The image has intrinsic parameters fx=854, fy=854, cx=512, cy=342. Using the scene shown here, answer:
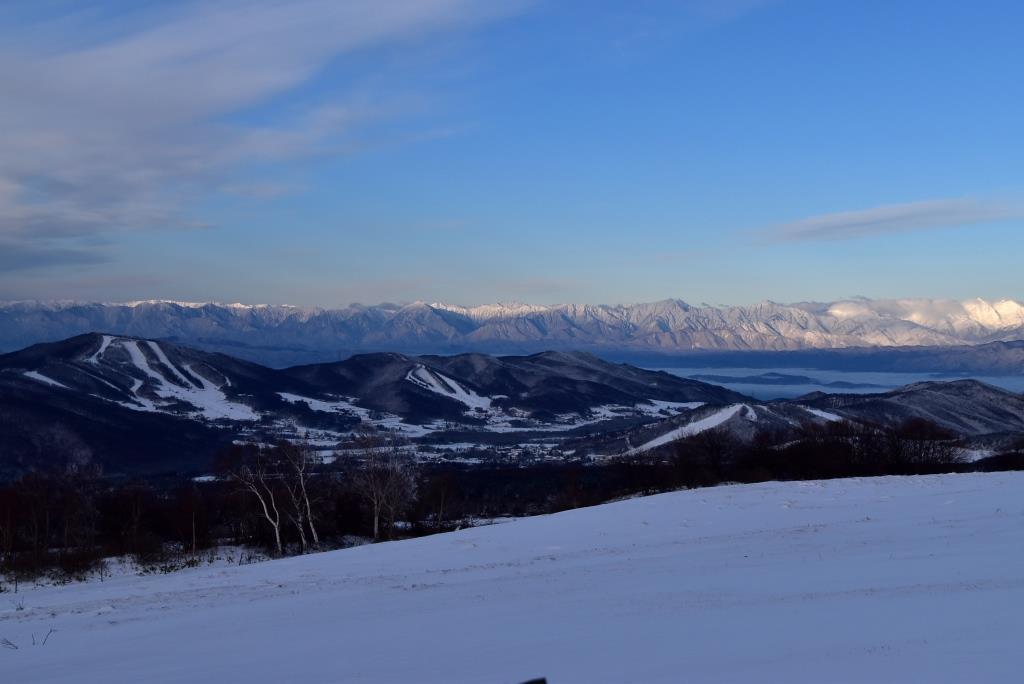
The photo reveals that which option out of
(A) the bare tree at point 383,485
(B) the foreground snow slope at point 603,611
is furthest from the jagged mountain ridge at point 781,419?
(B) the foreground snow slope at point 603,611

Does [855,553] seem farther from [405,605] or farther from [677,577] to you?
[405,605]

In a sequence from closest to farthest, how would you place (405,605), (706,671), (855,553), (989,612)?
(706,671) < (989,612) < (405,605) < (855,553)

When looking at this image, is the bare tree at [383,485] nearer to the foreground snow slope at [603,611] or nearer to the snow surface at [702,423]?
the foreground snow slope at [603,611]

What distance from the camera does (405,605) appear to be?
68.4 feet

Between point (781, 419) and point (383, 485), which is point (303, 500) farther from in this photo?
point (781, 419)

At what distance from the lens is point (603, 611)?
18031mm

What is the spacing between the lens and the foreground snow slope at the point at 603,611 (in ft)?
44.2

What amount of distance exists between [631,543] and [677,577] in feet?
30.0

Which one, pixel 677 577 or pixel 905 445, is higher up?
pixel 677 577

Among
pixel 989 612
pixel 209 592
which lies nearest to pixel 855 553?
pixel 989 612

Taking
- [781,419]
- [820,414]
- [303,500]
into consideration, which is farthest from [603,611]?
[820,414]

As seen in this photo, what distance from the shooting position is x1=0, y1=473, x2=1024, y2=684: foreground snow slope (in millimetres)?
13477

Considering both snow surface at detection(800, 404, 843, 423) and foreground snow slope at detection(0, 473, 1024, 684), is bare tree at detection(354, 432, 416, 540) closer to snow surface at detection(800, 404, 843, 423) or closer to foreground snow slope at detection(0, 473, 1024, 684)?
foreground snow slope at detection(0, 473, 1024, 684)

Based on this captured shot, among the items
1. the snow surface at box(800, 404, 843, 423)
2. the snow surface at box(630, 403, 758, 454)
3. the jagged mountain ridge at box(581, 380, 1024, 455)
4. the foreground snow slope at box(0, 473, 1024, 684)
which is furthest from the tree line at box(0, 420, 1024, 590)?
the snow surface at box(800, 404, 843, 423)
